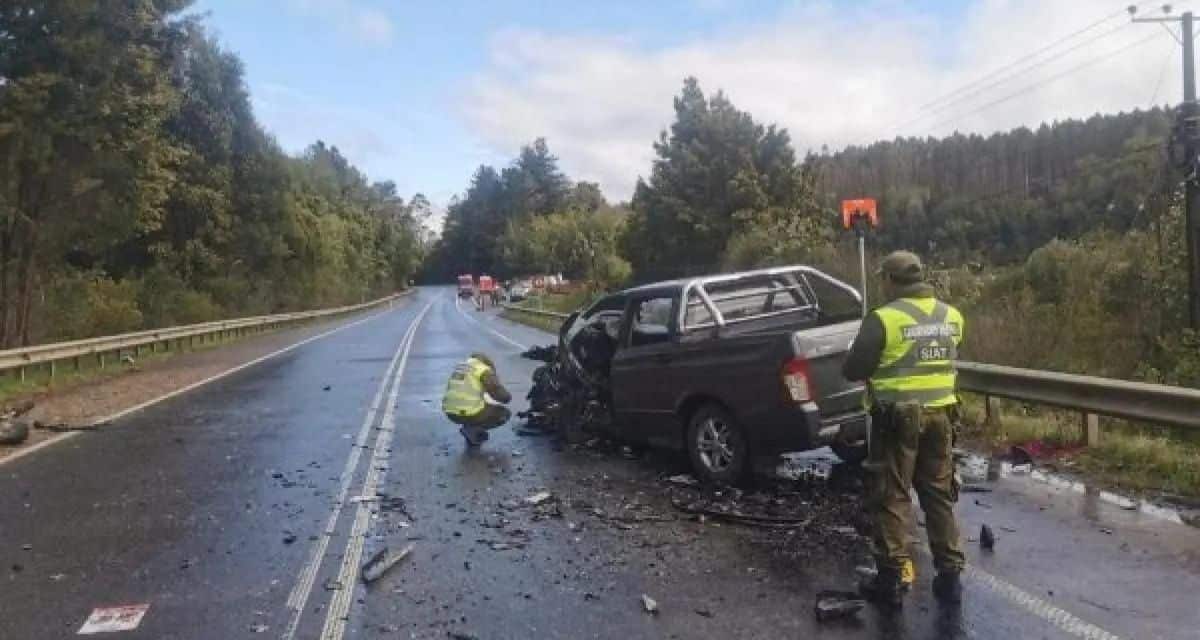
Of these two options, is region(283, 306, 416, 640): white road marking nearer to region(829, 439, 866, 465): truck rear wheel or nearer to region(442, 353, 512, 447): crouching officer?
region(442, 353, 512, 447): crouching officer

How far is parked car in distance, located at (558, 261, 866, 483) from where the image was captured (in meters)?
7.27

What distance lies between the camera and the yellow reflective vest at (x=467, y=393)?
1041 cm

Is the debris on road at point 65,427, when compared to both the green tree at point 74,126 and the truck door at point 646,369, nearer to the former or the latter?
the truck door at point 646,369

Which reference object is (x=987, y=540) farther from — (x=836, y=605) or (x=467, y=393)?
(x=467, y=393)

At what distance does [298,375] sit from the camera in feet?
62.4

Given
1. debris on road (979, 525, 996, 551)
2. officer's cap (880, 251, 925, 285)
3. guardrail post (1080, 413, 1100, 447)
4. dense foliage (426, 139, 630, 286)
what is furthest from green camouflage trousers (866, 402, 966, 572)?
dense foliage (426, 139, 630, 286)

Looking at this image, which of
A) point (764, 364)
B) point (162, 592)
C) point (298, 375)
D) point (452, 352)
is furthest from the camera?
point (452, 352)

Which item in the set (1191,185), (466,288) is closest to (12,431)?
(1191,185)

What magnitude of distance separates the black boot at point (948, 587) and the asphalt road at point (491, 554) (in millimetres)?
87

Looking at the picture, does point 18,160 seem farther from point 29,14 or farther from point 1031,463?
point 1031,463

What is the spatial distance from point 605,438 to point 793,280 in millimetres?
2369

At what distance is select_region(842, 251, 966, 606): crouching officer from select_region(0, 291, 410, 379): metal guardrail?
16.4 metres

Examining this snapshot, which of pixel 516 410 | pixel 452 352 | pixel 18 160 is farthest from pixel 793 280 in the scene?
pixel 18 160

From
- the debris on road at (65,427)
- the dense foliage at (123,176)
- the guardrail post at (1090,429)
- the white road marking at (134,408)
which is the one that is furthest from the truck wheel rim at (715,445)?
the dense foliage at (123,176)
